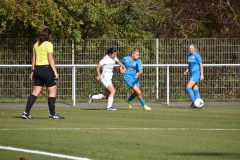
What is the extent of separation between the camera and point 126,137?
14.6m

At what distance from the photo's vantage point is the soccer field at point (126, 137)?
11992 mm

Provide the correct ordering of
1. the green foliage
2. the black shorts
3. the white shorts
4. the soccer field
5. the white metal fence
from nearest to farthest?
the soccer field
the black shorts
the white shorts
the white metal fence
the green foliage

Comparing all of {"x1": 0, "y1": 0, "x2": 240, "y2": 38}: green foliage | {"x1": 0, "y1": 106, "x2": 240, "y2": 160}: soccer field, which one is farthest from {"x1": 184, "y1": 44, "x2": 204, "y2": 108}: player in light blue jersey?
{"x1": 0, "y1": 0, "x2": 240, "y2": 38}: green foliage

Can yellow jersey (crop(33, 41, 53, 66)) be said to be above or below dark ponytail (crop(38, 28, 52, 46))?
below

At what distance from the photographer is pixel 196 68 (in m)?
26.9

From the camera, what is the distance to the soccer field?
11992 mm

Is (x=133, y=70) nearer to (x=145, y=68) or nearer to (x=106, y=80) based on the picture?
(x=106, y=80)

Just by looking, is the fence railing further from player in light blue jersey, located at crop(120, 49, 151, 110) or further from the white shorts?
the white shorts

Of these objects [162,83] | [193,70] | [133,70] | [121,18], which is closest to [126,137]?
[133,70]

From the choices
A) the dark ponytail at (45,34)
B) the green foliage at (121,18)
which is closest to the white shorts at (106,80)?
the green foliage at (121,18)

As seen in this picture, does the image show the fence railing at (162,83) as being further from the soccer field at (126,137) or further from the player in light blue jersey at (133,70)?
the soccer field at (126,137)

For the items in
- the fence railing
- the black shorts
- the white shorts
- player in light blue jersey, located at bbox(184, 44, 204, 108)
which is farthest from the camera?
the fence railing

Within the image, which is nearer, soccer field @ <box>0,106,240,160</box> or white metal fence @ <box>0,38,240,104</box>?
soccer field @ <box>0,106,240,160</box>

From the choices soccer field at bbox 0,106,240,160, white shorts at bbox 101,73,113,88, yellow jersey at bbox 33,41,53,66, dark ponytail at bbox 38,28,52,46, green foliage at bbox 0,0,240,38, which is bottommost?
soccer field at bbox 0,106,240,160
